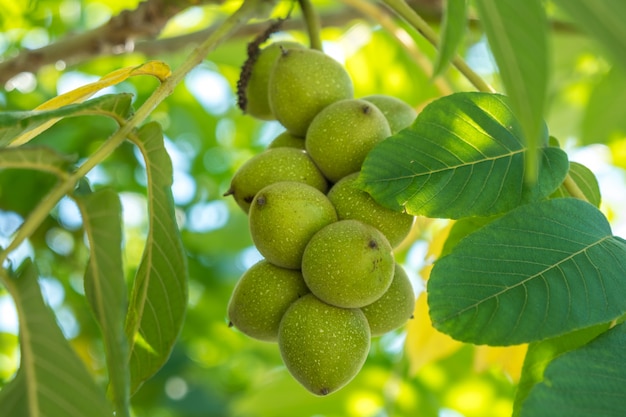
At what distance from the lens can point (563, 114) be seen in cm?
320

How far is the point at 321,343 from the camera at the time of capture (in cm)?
118

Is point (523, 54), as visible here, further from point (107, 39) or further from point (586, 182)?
point (107, 39)

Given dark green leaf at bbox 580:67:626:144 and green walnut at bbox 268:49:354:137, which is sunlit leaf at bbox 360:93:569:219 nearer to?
green walnut at bbox 268:49:354:137

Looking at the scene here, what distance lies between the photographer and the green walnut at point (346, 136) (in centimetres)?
132

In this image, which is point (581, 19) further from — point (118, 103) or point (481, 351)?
point (481, 351)

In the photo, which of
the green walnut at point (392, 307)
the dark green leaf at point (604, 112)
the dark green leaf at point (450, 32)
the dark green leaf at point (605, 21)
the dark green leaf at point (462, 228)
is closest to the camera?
the dark green leaf at point (605, 21)

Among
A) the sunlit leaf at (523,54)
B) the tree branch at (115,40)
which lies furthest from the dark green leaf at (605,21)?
the tree branch at (115,40)

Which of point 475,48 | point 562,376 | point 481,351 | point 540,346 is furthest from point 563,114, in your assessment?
point 562,376

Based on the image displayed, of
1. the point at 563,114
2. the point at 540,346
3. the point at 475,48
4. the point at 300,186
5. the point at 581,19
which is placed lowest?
the point at 563,114

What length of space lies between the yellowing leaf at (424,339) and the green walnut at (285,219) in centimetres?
52

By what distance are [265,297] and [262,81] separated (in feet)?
1.84

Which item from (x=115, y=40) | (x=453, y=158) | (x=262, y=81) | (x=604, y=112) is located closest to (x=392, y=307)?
(x=453, y=158)

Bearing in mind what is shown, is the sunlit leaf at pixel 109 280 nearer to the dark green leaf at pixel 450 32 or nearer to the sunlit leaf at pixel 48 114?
the sunlit leaf at pixel 48 114

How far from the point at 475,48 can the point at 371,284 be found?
1959mm
